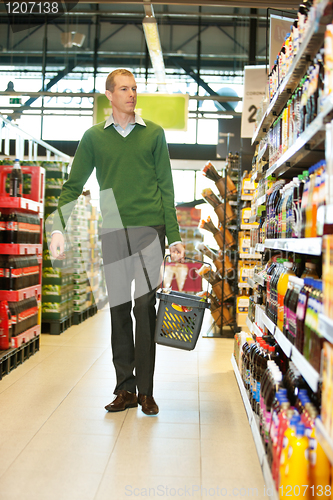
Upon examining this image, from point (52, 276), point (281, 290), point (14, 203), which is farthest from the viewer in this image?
point (52, 276)

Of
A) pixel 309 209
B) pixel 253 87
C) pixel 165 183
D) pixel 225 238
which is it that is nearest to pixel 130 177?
pixel 165 183

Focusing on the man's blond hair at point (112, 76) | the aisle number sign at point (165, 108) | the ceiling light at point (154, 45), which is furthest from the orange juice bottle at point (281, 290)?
the aisle number sign at point (165, 108)

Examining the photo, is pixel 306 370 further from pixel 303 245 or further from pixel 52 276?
pixel 52 276

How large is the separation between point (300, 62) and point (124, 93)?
1158 mm

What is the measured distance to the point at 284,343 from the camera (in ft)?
7.24

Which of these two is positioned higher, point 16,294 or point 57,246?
point 57,246

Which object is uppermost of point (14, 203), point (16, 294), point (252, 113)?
point (252, 113)

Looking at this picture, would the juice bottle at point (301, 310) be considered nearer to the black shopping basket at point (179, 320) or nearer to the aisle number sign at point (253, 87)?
the black shopping basket at point (179, 320)

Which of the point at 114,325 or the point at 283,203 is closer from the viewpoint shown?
the point at 283,203

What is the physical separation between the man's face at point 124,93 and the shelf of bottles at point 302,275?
0.85m

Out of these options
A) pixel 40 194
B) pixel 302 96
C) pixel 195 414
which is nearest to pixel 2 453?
pixel 195 414

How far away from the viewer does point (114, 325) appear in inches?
117

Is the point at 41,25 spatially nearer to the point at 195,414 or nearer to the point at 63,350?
the point at 63,350

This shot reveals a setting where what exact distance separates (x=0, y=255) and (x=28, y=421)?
1724mm
